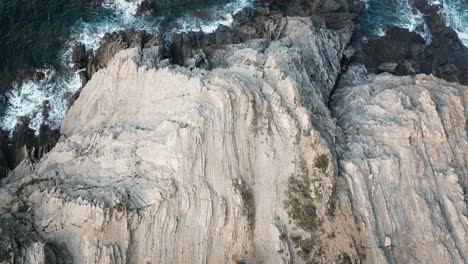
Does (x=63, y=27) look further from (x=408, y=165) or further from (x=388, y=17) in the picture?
Result: (x=408, y=165)

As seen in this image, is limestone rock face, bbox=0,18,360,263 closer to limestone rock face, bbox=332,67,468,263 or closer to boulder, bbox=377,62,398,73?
limestone rock face, bbox=332,67,468,263

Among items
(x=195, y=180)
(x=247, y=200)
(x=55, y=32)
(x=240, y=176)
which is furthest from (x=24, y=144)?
(x=247, y=200)

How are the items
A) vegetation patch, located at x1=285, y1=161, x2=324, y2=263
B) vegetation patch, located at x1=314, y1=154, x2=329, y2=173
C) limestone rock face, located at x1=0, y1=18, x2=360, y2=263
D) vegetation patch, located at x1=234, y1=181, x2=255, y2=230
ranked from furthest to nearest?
vegetation patch, located at x1=314, y1=154, x2=329, y2=173 → vegetation patch, located at x1=234, y1=181, x2=255, y2=230 → vegetation patch, located at x1=285, y1=161, x2=324, y2=263 → limestone rock face, located at x1=0, y1=18, x2=360, y2=263

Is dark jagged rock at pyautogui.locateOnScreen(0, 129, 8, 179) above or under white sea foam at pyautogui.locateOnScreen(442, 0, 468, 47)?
under

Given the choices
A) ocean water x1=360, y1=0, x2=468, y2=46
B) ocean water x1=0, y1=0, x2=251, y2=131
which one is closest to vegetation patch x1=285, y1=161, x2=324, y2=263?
ocean water x1=0, y1=0, x2=251, y2=131

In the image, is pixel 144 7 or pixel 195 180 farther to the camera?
pixel 144 7

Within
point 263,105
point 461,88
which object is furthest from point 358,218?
point 461,88
